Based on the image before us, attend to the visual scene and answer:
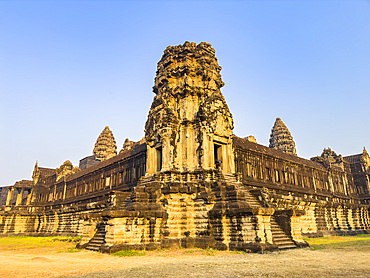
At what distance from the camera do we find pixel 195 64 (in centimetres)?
2252

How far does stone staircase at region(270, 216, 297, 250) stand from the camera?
51.1 ft

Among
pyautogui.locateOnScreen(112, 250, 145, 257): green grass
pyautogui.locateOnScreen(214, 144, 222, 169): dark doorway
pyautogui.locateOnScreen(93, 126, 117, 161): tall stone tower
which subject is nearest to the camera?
pyautogui.locateOnScreen(112, 250, 145, 257): green grass

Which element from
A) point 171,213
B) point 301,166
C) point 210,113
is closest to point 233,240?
point 171,213

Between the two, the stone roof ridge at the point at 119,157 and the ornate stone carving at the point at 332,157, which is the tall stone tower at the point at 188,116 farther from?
the ornate stone carving at the point at 332,157

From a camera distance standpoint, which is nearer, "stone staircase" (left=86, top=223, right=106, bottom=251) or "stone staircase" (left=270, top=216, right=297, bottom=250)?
"stone staircase" (left=270, top=216, right=297, bottom=250)

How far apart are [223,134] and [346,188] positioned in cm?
3256

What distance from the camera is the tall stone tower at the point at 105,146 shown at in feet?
210

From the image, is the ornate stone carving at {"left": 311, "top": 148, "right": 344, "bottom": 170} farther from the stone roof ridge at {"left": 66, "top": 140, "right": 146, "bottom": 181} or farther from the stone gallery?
the stone roof ridge at {"left": 66, "top": 140, "right": 146, "bottom": 181}

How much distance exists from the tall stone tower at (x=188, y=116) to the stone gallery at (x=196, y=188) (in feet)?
0.25

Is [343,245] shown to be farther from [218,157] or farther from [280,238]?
[218,157]

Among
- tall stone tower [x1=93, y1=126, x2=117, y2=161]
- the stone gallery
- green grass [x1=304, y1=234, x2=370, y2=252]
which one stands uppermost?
tall stone tower [x1=93, y1=126, x2=117, y2=161]

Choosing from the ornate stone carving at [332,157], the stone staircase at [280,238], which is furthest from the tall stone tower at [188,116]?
Answer: the ornate stone carving at [332,157]

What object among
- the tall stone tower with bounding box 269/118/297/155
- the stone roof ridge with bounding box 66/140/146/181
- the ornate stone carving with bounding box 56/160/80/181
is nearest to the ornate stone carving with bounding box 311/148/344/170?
the tall stone tower with bounding box 269/118/297/155

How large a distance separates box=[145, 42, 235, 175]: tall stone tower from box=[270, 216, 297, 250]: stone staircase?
5.24 meters
